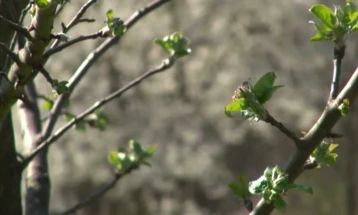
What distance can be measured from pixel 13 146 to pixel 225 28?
7934 mm

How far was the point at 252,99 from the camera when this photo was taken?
1075 millimetres

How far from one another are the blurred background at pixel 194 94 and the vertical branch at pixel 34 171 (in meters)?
6.76

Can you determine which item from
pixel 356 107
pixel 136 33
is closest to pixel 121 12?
pixel 136 33

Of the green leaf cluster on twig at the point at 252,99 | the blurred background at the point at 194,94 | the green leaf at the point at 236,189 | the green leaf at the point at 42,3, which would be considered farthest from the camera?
the blurred background at the point at 194,94

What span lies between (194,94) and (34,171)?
765 cm

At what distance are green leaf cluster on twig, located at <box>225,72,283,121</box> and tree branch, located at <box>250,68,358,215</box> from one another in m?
0.09

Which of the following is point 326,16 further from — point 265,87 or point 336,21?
point 265,87

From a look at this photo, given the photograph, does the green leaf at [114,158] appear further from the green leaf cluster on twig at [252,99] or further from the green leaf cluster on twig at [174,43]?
the green leaf cluster on twig at [252,99]

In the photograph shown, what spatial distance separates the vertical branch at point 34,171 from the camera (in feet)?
5.51

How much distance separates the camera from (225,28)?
9211 mm

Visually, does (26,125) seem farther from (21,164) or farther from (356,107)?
(356,107)

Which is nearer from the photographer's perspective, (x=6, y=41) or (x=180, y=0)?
(x=6, y=41)

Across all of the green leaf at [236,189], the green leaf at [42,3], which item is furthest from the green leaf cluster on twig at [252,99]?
the green leaf at [42,3]

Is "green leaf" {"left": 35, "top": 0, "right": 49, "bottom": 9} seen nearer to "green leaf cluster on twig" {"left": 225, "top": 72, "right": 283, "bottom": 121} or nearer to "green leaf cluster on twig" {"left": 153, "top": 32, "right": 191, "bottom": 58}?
"green leaf cluster on twig" {"left": 225, "top": 72, "right": 283, "bottom": 121}
